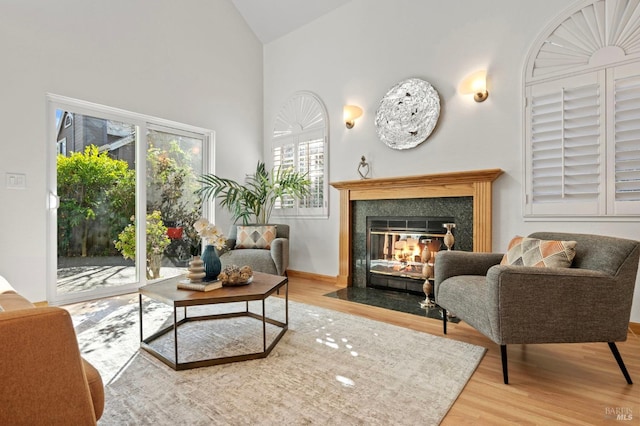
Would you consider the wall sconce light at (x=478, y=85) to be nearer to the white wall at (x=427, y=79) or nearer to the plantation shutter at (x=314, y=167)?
the white wall at (x=427, y=79)

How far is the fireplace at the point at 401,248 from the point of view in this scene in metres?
3.34

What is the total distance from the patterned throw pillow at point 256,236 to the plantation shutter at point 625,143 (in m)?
3.13

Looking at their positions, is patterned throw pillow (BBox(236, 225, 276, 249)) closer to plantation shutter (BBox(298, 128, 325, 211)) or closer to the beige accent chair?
plantation shutter (BBox(298, 128, 325, 211))

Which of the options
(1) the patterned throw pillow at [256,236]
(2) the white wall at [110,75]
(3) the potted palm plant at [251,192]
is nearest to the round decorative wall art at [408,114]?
(3) the potted palm plant at [251,192]

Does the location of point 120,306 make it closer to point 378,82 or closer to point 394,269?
point 394,269

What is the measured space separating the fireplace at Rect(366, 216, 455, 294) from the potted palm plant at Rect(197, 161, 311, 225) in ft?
3.57

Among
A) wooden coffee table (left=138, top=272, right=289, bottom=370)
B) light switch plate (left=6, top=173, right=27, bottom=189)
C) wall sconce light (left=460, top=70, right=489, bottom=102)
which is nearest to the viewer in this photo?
wooden coffee table (left=138, top=272, right=289, bottom=370)

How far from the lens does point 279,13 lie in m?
4.39

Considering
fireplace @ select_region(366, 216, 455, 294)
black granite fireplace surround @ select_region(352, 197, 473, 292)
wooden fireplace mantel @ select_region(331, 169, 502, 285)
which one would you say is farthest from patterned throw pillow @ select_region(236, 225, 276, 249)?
fireplace @ select_region(366, 216, 455, 294)

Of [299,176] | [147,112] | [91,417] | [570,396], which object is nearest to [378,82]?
[299,176]

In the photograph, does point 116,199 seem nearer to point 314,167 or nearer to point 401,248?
point 314,167

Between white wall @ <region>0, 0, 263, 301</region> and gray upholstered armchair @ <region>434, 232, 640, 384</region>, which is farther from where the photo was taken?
white wall @ <region>0, 0, 263, 301</region>

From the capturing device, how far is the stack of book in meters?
2.00

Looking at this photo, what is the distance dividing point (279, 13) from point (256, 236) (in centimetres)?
299
